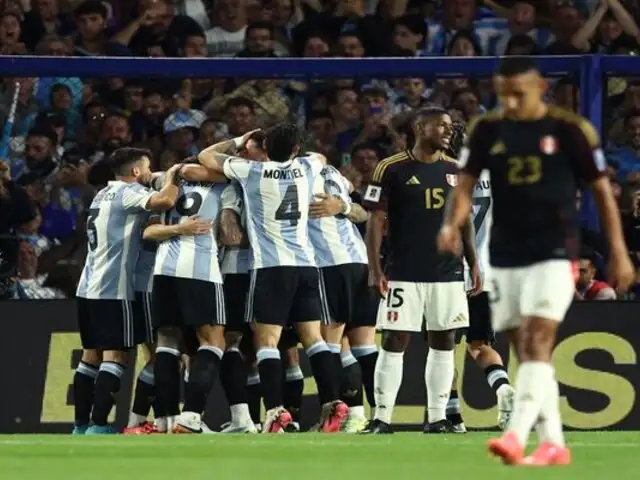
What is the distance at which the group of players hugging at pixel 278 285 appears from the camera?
13148mm

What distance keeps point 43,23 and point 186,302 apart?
19.0ft

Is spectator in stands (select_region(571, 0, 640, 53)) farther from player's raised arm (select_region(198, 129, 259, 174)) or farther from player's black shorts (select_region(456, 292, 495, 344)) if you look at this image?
player's raised arm (select_region(198, 129, 259, 174))

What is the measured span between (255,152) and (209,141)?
7.92 feet

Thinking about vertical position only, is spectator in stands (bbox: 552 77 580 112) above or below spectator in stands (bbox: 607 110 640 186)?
above

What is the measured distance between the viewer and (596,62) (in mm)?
15820

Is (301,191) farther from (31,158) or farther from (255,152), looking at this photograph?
(31,158)

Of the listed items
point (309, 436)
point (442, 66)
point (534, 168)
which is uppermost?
point (442, 66)

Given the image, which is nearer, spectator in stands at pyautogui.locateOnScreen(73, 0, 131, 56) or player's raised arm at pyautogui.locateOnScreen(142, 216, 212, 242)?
player's raised arm at pyautogui.locateOnScreen(142, 216, 212, 242)

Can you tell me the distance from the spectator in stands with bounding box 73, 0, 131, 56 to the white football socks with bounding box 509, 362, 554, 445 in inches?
402

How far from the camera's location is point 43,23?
18578mm

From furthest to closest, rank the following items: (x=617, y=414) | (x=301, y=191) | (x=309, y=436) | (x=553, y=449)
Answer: (x=617, y=414) < (x=301, y=191) < (x=309, y=436) < (x=553, y=449)

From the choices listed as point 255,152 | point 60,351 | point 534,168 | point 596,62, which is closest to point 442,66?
point 596,62

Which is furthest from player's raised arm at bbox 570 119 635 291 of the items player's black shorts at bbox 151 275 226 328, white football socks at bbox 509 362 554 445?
player's black shorts at bbox 151 275 226 328

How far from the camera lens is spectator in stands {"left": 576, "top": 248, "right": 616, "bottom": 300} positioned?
15289 millimetres
